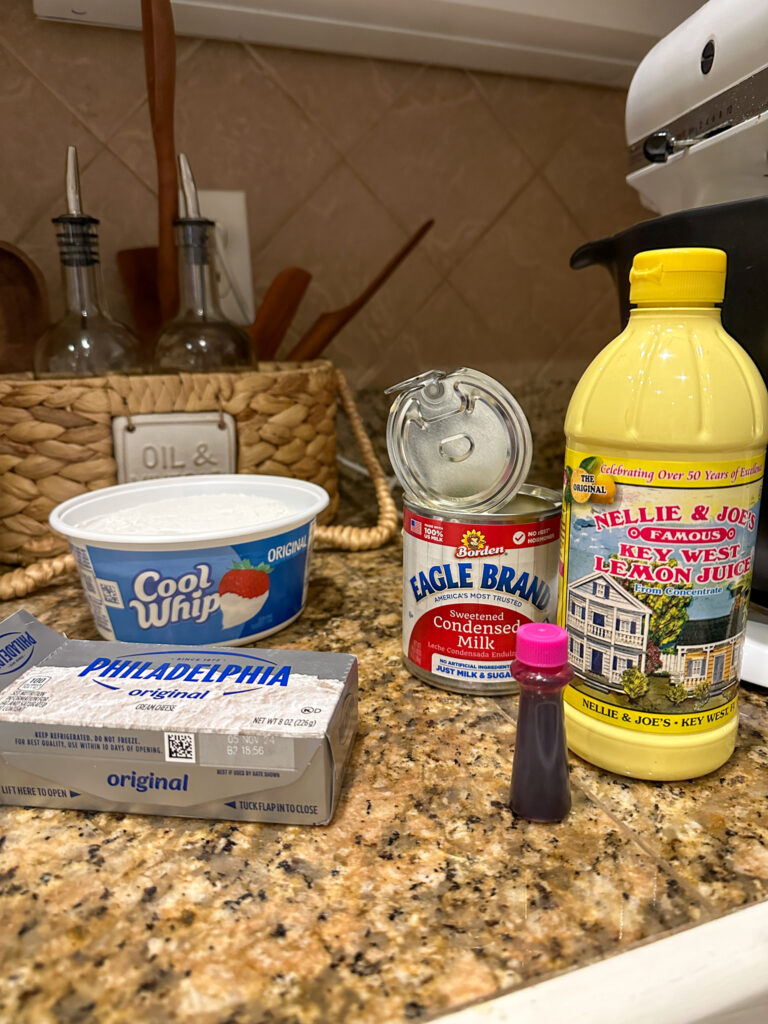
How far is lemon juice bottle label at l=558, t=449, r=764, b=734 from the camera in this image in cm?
40

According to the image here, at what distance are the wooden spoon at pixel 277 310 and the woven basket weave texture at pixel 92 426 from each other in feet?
0.37

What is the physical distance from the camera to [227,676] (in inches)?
17.8

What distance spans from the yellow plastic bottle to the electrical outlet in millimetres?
646

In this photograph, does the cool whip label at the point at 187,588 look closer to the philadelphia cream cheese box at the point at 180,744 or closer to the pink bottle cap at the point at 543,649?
the philadelphia cream cheese box at the point at 180,744

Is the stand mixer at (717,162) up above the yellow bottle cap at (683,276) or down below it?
above

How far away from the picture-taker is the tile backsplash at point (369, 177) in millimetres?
871

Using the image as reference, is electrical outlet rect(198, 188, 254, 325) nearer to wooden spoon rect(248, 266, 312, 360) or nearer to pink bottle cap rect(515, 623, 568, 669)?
wooden spoon rect(248, 266, 312, 360)

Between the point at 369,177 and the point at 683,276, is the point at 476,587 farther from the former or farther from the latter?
the point at 369,177

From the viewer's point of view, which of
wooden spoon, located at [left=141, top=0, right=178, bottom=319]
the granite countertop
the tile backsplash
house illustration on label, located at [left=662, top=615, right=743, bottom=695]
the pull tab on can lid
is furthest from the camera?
the tile backsplash

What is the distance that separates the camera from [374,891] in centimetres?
35

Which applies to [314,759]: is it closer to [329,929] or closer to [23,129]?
[329,929]

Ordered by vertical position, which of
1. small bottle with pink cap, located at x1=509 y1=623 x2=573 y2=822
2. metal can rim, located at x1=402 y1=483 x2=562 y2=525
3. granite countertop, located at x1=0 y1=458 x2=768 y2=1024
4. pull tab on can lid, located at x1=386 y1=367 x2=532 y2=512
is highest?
pull tab on can lid, located at x1=386 y1=367 x2=532 y2=512

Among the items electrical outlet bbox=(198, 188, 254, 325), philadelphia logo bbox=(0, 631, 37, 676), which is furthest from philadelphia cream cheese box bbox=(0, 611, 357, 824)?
electrical outlet bbox=(198, 188, 254, 325)

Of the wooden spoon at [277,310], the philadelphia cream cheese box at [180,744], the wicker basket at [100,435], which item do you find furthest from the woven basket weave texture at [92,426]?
the philadelphia cream cheese box at [180,744]
